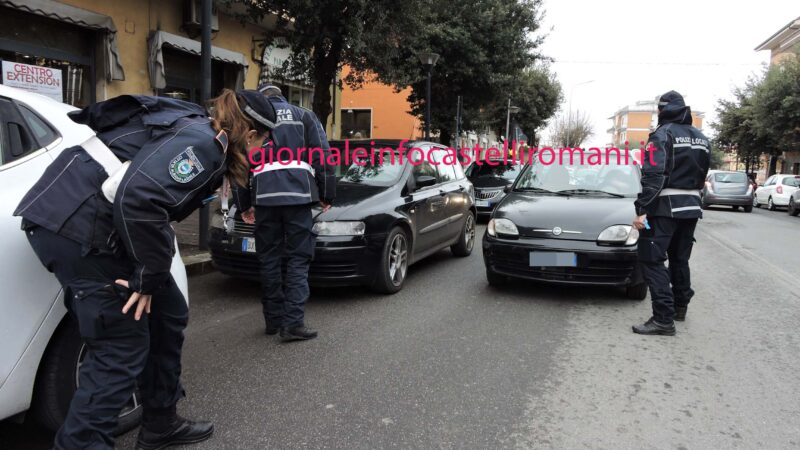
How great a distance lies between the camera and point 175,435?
2613 mm

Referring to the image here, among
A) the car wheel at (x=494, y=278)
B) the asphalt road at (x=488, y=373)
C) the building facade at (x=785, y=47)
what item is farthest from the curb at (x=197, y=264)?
the building facade at (x=785, y=47)

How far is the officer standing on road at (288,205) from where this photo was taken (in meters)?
3.98

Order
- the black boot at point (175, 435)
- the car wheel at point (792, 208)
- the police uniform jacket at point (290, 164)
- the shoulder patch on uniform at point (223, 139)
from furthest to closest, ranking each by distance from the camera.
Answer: the car wheel at point (792, 208) → the police uniform jacket at point (290, 164) → the black boot at point (175, 435) → the shoulder patch on uniform at point (223, 139)

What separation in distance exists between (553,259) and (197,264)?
12.2ft

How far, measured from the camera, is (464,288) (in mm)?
5977

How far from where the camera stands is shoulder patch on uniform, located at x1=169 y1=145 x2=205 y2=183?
6.59 ft

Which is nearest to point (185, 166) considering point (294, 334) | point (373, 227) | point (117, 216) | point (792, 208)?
point (117, 216)

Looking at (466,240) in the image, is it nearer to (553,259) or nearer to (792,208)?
(553,259)

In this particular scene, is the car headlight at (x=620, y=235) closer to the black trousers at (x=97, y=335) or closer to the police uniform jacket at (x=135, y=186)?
the police uniform jacket at (x=135, y=186)

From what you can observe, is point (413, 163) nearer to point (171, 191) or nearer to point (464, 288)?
point (464, 288)

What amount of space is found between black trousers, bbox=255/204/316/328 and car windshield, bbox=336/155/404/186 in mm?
1790

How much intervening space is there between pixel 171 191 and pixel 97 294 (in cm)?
47

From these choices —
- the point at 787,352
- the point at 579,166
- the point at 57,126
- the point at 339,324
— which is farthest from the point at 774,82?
the point at 57,126

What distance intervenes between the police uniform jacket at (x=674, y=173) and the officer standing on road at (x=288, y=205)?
2.53 m
